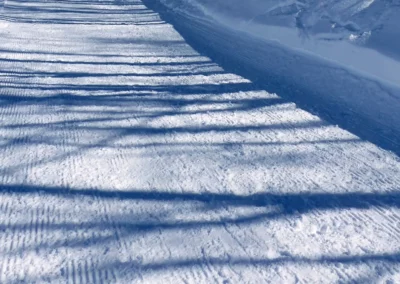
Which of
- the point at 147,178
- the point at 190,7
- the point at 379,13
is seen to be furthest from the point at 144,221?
the point at 190,7

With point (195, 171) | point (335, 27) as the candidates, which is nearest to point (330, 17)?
point (335, 27)

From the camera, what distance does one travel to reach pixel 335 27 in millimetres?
11414

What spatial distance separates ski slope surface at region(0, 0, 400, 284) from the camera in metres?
3.68

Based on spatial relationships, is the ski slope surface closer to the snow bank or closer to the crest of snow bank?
the snow bank

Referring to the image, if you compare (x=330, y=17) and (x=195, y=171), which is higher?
(x=330, y=17)

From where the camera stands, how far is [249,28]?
1302 centimetres

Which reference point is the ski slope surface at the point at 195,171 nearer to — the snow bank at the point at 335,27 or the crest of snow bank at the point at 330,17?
the snow bank at the point at 335,27

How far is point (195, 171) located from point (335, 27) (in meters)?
7.65

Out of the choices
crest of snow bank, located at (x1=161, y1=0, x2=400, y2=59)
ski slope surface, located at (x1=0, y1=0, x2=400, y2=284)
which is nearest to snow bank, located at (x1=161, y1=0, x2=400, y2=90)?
crest of snow bank, located at (x1=161, y1=0, x2=400, y2=59)

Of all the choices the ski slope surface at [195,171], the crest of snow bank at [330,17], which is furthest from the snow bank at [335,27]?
the ski slope surface at [195,171]

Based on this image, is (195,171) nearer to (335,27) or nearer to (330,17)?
(335,27)

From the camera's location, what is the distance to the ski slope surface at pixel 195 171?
3680mm

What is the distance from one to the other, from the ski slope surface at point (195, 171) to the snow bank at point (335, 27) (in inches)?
18.7

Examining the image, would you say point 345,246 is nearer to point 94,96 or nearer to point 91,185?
point 91,185
